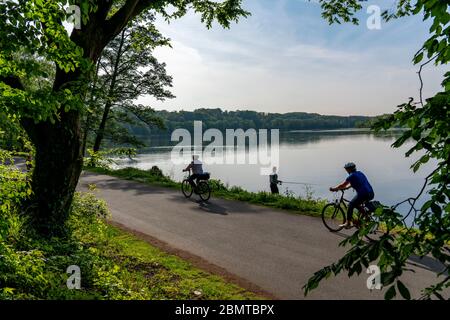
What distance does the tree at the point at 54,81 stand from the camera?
4129mm

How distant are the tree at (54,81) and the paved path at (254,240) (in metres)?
3.52

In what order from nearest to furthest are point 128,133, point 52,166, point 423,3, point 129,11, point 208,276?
point 423,3
point 208,276
point 52,166
point 129,11
point 128,133

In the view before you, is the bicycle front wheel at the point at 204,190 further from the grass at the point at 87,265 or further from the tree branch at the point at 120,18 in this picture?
the tree branch at the point at 120,18

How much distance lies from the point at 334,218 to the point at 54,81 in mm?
9006

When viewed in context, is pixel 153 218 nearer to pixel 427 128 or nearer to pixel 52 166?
pixel 52 166

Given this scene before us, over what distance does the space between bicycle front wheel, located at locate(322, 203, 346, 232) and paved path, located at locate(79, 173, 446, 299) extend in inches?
10.8

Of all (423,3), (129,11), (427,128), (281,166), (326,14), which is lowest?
(281,166)

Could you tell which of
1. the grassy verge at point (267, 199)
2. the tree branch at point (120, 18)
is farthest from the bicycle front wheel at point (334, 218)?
the tree branch at point (120, 18)

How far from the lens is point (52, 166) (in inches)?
344

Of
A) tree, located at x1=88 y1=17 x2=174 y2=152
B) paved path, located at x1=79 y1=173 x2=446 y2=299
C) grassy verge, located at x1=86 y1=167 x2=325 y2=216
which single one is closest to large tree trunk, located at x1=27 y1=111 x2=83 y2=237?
paved path, located at x1=79 y1=173 x2=446 y2=299
